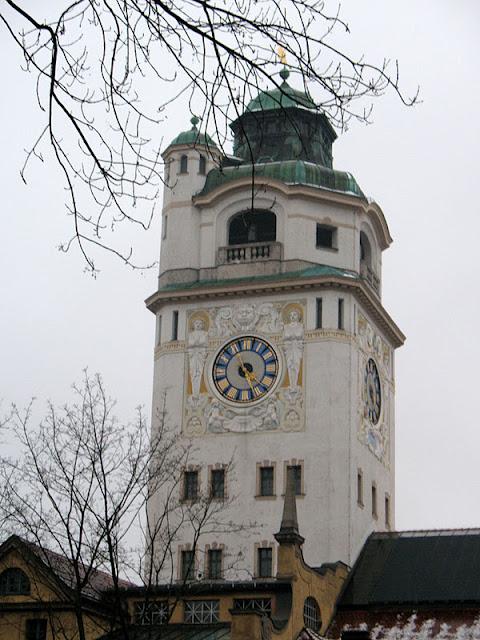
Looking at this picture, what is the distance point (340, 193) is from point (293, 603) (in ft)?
57.5

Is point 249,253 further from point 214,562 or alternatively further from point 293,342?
point 214,562

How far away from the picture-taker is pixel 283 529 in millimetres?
46875

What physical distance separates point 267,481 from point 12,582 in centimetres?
977

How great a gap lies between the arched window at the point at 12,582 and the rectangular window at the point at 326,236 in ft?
56.2

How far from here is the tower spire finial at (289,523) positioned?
4659cm

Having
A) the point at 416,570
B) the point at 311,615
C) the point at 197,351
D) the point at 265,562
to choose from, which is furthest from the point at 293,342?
the point at 311,615

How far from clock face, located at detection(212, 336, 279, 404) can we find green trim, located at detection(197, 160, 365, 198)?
6.50 m

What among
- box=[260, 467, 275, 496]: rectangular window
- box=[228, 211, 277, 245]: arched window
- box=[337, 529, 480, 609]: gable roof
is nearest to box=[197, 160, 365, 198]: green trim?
box=[228, 211, 277, 245]: arched window

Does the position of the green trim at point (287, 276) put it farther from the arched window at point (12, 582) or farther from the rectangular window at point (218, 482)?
the arched window at point (12, 582)

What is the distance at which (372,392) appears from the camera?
5612 centimetres

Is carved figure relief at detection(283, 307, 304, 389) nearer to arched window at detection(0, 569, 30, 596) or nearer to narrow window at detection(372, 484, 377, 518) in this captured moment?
narrow window at detection(372, 484, 377, 518)

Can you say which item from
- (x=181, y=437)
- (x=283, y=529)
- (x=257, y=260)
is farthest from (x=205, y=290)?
(x=283, y=529)

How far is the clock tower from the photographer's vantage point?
5175cm

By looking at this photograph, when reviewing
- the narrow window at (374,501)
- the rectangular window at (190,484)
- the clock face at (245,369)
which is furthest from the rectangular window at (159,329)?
the narrow window at (374,501)
